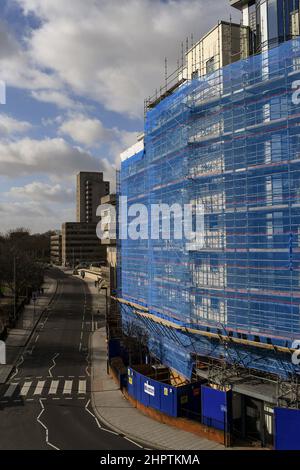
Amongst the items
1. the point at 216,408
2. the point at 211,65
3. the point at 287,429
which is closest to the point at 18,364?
the point at 216,408

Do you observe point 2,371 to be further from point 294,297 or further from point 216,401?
point 294,297

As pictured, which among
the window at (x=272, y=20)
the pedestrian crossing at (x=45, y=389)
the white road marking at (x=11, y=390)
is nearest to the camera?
the window at (x=272, y=20)

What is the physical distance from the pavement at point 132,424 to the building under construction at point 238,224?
308 centimetres

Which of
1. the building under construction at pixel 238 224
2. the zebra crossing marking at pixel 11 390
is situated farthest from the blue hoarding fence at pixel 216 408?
the zebra crossing marking at pixel 11 390

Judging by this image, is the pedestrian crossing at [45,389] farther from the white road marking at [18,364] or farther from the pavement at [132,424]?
the white road marking at [18,364]

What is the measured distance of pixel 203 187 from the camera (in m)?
21.4

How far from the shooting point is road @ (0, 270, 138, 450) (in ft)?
56.5

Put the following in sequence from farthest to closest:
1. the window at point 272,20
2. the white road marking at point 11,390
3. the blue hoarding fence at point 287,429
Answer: the white road marking at point 11,390 < the window at point 272,20 < the blue hoarding fence at point 287,429

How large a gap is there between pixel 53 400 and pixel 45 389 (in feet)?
6.80

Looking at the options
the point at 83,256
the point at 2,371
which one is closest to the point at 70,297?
the point at 2,371

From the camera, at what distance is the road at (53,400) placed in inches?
678

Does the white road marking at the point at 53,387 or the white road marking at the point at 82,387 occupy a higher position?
the white road marking at the point at 53,387

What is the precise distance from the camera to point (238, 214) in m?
19.0
